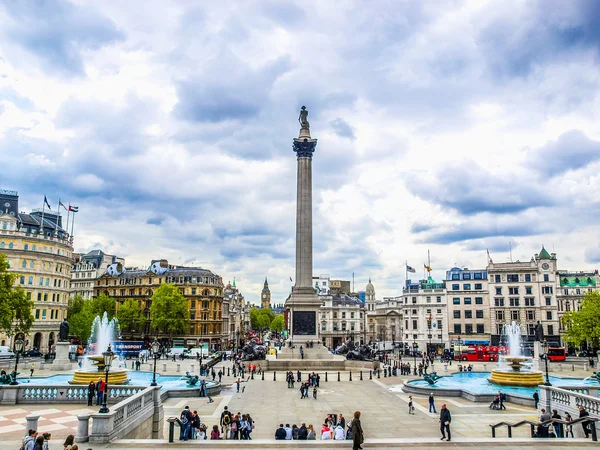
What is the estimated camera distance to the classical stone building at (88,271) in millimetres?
111031

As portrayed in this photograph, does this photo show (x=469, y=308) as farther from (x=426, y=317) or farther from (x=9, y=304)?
(x=9, y=304)

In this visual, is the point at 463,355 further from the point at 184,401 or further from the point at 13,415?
the point at 13,415

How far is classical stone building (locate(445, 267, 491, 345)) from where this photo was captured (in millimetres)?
90312

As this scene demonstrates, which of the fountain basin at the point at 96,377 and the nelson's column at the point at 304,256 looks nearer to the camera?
the fountain basin at the point at 96,377

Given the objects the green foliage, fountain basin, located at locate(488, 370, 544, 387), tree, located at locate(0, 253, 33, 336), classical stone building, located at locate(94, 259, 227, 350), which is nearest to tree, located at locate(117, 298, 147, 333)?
classical stone building, located at locate(94, 259, 227, 350)

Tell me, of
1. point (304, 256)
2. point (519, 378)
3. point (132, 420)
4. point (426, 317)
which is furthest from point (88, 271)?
point (132, 420)

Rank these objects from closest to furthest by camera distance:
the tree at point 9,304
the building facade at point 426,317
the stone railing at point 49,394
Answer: the stone railing at point 49,394 → the tree at point 9,304 → the building facade at point 426,317

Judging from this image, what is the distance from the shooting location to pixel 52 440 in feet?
57.4

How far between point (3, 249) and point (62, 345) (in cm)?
2955

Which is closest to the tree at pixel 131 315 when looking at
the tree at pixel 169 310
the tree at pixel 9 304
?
the tree at pixel 169 310

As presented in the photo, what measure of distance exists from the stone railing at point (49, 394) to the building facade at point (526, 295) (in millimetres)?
78112

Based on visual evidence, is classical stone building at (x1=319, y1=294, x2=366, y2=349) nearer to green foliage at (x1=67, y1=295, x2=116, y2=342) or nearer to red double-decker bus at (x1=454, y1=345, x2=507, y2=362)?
red double-decker bus at (x1=454, y1=345, x2=507, y2=362)

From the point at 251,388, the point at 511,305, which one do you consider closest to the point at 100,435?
the point at 251,388

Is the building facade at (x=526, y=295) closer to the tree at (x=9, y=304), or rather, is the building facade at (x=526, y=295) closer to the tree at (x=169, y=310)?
the tree at (x=169, y=310)
